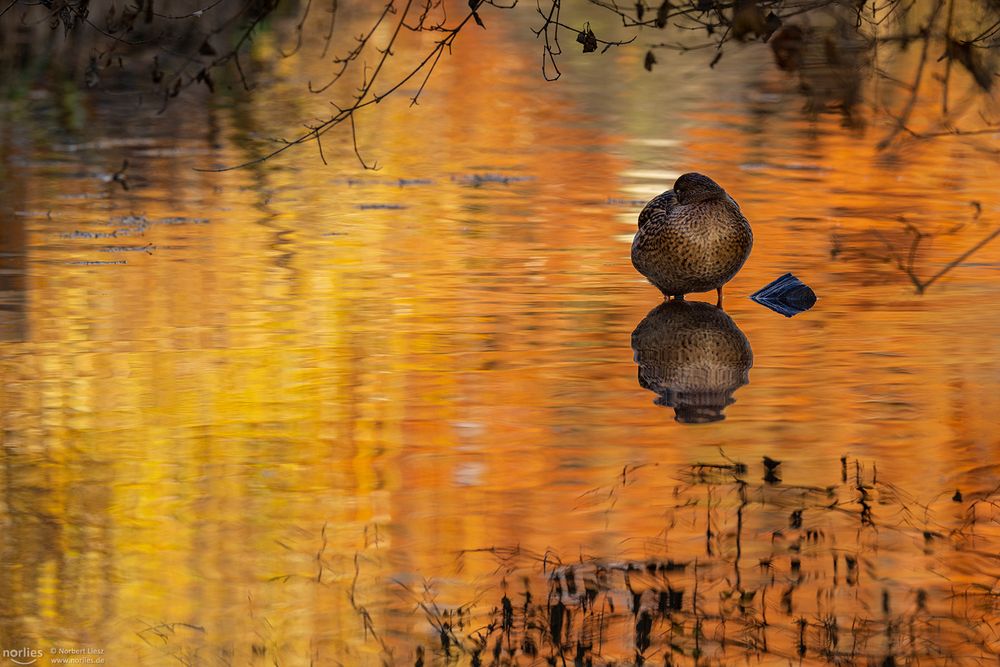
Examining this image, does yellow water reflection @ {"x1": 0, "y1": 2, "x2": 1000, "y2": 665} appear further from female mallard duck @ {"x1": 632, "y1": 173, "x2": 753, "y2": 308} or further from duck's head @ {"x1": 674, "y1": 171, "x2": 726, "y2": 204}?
duck's head @ {"x1": 674, "y1": 171, "x2": 726, "y2": 204}

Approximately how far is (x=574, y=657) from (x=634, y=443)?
2.38 metres

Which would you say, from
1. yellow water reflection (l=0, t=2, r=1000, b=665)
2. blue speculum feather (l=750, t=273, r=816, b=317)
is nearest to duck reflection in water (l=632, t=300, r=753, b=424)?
yellow water reflection (l=0, t=2, r=1000, b=665)

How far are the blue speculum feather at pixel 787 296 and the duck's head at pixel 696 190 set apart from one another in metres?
0.62

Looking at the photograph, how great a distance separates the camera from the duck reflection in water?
8.77 m

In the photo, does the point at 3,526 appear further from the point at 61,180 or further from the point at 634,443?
the point at 61,180

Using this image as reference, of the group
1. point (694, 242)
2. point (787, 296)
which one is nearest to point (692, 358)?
point (694, 242)

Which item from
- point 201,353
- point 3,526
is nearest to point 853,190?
point 201,353

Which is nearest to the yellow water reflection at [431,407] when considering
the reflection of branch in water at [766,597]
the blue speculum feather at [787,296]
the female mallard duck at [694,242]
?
the reflection of branch in water at [766,597]

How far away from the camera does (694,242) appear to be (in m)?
10.6

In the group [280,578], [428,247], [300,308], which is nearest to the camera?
[280,578]

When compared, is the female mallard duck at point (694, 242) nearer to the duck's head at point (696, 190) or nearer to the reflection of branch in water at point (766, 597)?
the duck's head at point (696, 190)

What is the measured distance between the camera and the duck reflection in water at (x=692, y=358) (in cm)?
877

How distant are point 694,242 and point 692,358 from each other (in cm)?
125

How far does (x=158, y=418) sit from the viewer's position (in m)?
8.41
